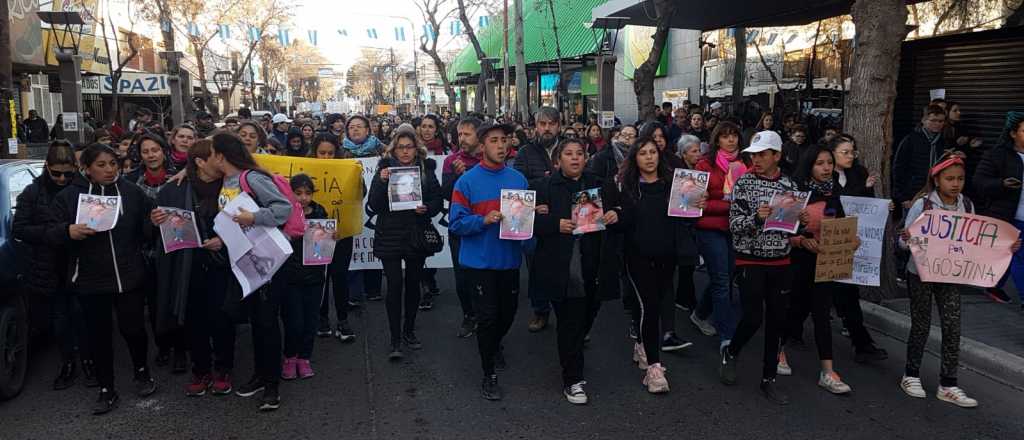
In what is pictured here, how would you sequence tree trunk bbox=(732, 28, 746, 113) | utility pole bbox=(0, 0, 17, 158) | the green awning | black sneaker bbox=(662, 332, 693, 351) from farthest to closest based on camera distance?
the green awning, tree trunk bbox=(732, 28, 746, 113), utility pole bbox=(0, 0, 17, 158), black sneaker bbox=(662, 332, 693, 351)

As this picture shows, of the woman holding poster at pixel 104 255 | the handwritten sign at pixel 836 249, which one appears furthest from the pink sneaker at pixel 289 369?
the handwritten sign at pixel 836 249

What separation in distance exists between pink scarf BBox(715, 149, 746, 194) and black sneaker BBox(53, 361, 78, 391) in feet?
16.2

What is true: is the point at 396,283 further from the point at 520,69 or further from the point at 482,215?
the point at 520,69

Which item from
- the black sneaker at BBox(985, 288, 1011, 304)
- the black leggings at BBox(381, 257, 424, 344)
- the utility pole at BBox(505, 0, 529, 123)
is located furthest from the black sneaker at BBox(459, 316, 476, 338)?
the utility pole at BBox(505, 0, 529, 123)

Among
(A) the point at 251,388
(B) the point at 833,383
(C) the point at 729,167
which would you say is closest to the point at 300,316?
(A) the point at 251,388

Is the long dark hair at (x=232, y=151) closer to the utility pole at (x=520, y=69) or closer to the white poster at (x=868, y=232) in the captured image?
the white poster at (x=868, y=232)

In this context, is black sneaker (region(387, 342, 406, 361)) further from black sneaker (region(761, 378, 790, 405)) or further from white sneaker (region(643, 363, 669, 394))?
black sneaker (region(761, 378, 790, 405))

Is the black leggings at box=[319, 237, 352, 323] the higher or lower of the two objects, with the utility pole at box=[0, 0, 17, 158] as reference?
lower

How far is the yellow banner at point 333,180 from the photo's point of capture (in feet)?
21.5

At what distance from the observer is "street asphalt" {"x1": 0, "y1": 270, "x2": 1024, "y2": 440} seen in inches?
187

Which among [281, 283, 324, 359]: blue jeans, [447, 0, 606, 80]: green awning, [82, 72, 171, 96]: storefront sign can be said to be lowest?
[281, 283, 324, 359]: blue jeans

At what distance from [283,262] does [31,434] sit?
1.82 meters

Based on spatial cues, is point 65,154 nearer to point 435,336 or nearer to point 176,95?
point 435,336

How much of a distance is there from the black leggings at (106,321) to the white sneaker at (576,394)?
289 centimetres
